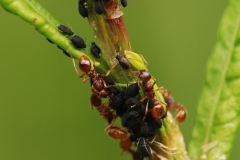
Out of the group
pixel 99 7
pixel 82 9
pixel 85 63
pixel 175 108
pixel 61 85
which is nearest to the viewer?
pixel 99 7

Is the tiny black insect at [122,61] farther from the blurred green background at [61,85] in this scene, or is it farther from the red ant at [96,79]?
the blurred green background at [61,85]

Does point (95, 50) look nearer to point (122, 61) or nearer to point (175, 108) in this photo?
point (122, 61)

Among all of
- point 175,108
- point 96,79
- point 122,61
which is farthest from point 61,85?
point 122,61

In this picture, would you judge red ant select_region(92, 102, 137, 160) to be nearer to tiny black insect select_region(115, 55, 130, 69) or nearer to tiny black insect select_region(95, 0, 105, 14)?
tiny black insect select_region(115, 55, 130, 69)

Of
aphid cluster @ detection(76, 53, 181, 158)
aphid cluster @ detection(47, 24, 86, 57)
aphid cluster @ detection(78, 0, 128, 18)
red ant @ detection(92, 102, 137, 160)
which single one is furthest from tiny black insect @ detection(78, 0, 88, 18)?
red ant @ detection(92, 102, 137, 160)

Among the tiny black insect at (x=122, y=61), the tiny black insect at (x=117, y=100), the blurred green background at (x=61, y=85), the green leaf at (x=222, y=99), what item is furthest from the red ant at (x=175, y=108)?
the blurred green background at (x=61, y=85)

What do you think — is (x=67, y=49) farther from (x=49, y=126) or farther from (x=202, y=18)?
(x=202, y=18)

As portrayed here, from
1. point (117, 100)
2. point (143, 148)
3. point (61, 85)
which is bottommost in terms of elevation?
point (143, 148)
